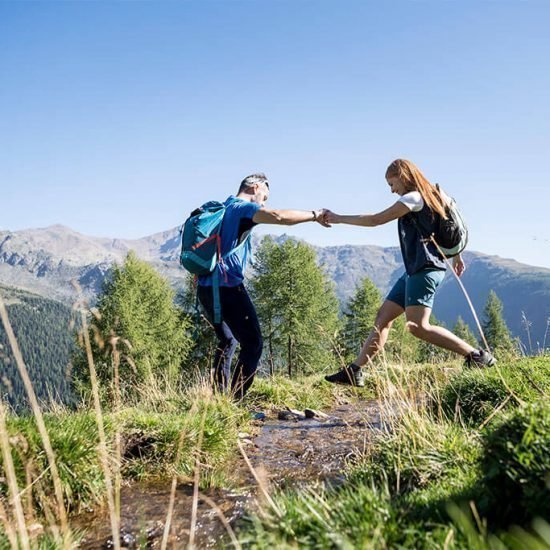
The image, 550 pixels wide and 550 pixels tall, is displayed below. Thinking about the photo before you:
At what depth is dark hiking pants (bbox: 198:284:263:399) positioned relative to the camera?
19.7 ft

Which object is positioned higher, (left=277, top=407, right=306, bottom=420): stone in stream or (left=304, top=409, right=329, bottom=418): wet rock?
(left=304, top=409, right=329, bottom=418): wet rock

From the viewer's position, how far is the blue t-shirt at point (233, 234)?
589 cm

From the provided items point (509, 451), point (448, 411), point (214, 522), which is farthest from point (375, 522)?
point (448, 411)

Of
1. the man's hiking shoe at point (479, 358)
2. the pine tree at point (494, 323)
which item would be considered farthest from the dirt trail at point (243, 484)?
the pine tree at point (494, 323)

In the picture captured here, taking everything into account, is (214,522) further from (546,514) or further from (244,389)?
(244,389)

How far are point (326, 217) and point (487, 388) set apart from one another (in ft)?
9.48

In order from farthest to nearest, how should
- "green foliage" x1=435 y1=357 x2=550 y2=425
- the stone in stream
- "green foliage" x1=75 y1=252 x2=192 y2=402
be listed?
1. "green foliage" x1=75 y1=252 x2=192 y2=402
2. the stone in stream
3. "green foliage" x1=435 y1=357 x2=550 y2=425

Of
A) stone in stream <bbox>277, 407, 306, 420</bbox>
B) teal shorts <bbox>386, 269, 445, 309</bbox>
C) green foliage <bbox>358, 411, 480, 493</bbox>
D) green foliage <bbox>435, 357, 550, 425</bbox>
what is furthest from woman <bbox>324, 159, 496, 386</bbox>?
green foliage <bbox>358, 411, 480, 493</bbox>

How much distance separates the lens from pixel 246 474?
13.1 ft

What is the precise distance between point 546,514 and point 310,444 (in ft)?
10.8

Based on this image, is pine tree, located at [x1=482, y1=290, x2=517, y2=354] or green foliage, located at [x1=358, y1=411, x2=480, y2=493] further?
pine tree, located at [x1=482, y1=290, x2=517, y2=354]

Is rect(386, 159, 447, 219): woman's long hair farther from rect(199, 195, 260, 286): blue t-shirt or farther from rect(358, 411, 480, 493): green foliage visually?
rect(358, 411, 480, 493): green foliage

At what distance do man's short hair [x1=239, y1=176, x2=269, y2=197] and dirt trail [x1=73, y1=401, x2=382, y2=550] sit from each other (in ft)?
10.6

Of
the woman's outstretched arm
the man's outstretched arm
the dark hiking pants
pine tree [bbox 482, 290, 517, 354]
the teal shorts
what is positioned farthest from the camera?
pine tree [bbox 482, 290, 517, 354]
